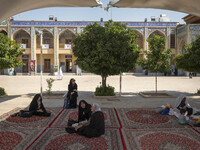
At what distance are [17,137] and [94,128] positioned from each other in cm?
163

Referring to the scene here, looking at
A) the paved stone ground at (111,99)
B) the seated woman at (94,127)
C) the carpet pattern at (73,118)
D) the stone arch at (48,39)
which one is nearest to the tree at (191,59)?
the paved stone ground at (111,99)

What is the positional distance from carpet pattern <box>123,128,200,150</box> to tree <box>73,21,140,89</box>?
15.8 feet

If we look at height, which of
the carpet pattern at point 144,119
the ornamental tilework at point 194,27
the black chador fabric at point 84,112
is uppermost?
the ornamental tilework at point 194,27

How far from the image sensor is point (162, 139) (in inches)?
157

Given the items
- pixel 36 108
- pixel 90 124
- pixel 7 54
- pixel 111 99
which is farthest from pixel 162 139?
pixel 7 54

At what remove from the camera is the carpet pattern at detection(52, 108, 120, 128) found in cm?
498

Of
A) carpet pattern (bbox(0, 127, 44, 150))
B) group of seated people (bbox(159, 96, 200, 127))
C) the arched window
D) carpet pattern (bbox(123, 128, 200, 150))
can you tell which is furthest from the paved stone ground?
the arched window

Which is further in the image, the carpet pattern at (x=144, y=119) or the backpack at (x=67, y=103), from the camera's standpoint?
the backpack at (x=67, y=103)

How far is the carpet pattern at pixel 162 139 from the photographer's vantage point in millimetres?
3664

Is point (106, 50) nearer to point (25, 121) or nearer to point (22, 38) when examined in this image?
point (25, 121)

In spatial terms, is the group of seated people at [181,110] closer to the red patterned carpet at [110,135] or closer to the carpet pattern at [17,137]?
→ the red patterned carpet at [110,135]

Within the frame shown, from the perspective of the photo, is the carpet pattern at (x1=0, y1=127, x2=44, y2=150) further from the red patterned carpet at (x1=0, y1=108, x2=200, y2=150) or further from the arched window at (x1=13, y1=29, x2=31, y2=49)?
the arched window at (x1=13, y1=29, x2=31, y2=49)

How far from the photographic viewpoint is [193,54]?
376 inches

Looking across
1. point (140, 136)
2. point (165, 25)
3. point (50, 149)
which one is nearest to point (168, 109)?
point (140, 136)
